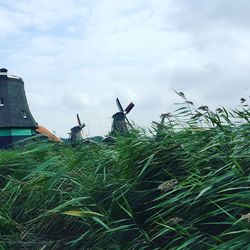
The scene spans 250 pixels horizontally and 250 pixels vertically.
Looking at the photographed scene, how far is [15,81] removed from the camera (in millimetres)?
25672

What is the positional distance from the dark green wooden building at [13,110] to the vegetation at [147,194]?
18.8m

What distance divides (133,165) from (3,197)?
1548mm

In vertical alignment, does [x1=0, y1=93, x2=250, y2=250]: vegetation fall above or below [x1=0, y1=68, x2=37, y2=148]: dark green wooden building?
below

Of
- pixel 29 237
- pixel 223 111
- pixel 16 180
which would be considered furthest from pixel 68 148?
pixel 223 111

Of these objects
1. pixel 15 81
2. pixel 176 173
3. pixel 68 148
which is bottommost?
pixel 176 173

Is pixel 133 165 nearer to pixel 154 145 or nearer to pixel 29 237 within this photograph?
pixel 154 145

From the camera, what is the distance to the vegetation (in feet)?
9.36

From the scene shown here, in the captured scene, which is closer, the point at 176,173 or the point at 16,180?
the point at 176,173

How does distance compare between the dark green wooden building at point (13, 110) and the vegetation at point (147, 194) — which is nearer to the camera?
the vegetation at point (147, 194)

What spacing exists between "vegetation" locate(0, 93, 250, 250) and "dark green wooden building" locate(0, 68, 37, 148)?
18.8 meters

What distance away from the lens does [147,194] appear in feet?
11.3

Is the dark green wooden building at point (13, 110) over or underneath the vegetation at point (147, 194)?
over

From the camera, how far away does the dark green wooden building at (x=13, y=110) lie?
2305 cm

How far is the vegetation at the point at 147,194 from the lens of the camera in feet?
9.36
